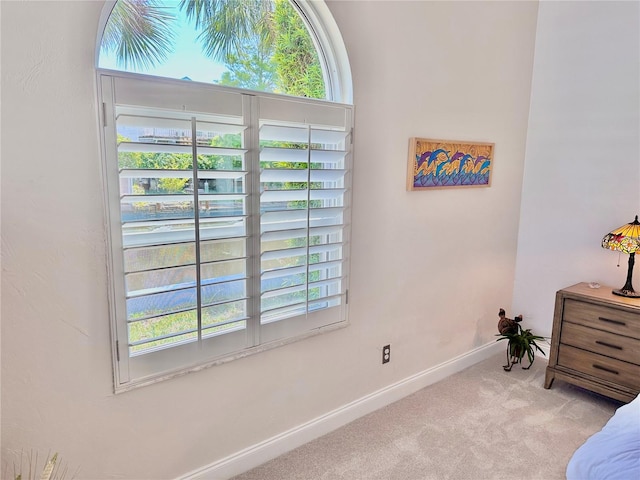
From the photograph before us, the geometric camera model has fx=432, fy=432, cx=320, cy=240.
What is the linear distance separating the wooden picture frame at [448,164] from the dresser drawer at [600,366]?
1202 mm

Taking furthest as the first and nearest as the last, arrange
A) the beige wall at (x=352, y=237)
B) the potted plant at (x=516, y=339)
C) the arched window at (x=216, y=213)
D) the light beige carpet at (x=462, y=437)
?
the potted plant at (x=516, y=339)
the light beige carpet at (x=462, y=437)
the arched window at (x=216, y=213)
the beige wall at (x=352, y=237)

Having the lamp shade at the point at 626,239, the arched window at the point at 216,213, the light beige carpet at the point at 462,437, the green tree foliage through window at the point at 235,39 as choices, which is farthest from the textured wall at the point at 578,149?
the green tree foliage through window at the point at 235,39

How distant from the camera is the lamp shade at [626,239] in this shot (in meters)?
2.46

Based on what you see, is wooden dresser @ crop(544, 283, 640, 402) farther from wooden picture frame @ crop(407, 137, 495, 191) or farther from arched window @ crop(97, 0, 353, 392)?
arched window @ crop(97, 0, 353, 392)

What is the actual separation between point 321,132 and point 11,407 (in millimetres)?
1591

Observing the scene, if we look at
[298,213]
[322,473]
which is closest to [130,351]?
[298,213]

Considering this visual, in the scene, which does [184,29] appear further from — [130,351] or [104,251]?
[130,351]

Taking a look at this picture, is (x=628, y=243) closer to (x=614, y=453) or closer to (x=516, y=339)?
(x=516, y=339)

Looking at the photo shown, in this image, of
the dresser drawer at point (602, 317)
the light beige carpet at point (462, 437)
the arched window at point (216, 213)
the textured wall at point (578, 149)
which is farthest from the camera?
the textured wall at point (578, 149)

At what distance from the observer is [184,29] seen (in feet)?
5.59

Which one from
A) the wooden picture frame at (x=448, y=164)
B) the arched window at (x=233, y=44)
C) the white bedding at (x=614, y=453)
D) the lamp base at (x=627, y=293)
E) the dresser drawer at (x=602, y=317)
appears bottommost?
the white bedding at (x=614, y=453)

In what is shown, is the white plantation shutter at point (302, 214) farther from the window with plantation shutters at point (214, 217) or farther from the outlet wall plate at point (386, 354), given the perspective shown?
the outlet wall plate at point (386, 354)

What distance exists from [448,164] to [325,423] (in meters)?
1.67

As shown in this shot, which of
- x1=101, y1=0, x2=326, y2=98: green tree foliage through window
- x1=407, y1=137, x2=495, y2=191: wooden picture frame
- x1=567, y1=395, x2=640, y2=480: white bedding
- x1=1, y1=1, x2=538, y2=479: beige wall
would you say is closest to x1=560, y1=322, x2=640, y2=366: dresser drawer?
x1=1, y1=1, x2=538, y2=479: beige wall
